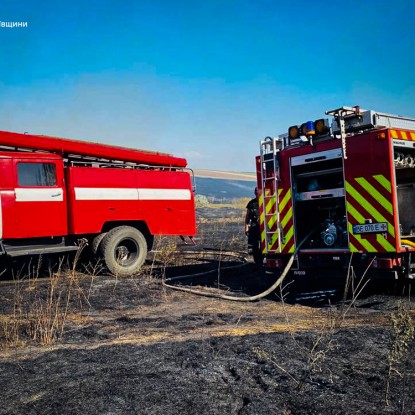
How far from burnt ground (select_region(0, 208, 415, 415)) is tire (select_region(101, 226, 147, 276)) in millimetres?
2570

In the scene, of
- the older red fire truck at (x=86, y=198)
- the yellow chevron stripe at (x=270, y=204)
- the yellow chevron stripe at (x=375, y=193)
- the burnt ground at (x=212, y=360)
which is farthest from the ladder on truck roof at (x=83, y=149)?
the yellow chevron stripe at (x=375, y=193)

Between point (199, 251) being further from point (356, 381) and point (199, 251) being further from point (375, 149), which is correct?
point (356, 381)

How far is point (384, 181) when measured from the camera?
561 centimetres

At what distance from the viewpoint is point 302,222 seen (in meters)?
7.03

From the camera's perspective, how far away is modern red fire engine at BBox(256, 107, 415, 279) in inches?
221

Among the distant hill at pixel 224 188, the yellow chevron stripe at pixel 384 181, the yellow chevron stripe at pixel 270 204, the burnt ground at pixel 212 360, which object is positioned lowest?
the burnt ground at pixel 212 360

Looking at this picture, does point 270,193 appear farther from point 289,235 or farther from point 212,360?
point 212,360

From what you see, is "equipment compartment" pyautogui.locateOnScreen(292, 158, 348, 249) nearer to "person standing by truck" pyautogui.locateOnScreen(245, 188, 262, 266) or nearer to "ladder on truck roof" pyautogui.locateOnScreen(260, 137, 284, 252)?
"ladder on truck roof" pyautogui.locateOnScreen(260, 137, 284, 252)

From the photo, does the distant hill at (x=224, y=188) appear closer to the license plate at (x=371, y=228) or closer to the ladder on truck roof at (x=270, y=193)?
the ladder on truck roof at (x=270, y=193)

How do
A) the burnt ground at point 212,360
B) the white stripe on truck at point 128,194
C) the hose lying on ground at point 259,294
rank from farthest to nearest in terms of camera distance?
1. the white stripe on truck at point 128,194
2. the hose lying on ground at point 259,294
3. the burnt ground at point 212,360

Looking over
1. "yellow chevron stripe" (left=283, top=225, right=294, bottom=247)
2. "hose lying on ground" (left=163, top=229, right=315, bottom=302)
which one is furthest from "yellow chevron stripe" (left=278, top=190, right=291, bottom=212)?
"hose lying on ground" (left=163, top=229, right=315, bottom=302)

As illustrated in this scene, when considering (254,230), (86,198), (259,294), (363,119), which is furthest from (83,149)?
(363,119)

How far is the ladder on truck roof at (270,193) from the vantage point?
22.7 feet

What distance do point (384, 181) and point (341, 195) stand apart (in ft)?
2.29
